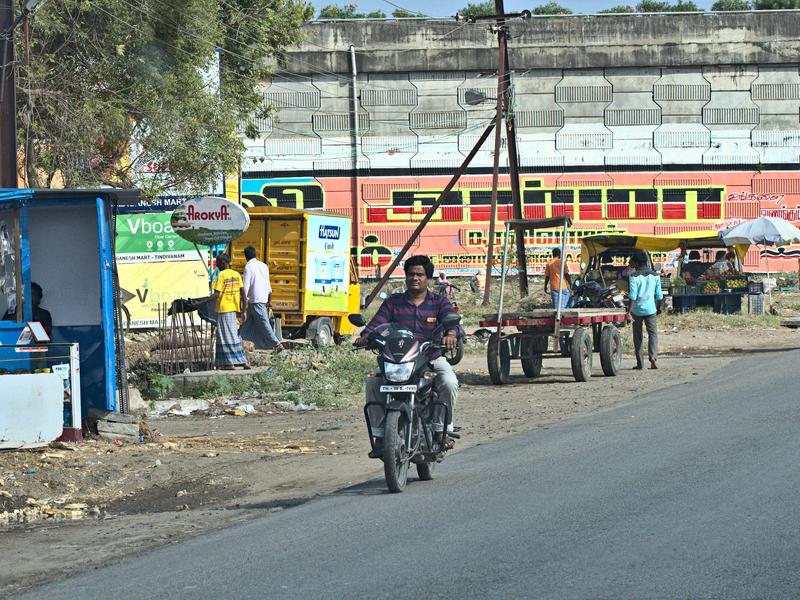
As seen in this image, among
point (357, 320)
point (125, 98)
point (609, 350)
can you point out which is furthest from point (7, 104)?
point (609, 350)

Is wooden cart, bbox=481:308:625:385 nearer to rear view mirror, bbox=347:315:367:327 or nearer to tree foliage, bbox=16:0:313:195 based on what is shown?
tree foliage, bbox=16:0:313:195

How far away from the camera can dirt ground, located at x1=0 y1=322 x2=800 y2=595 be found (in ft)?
27.7

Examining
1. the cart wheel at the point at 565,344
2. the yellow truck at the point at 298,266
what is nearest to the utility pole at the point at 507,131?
the yellow truck at the point at 298,266

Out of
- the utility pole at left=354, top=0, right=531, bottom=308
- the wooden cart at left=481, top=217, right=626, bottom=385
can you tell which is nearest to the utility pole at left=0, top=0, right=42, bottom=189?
the wooden cart at left=481, top=217, right=626, bottom=385

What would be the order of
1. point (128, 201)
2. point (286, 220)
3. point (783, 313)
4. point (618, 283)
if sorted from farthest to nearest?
point (783, 313) → point (618, 283) → point (286, 220) → point (128, 201)

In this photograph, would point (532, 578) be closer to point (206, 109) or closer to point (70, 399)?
point (70, 399)

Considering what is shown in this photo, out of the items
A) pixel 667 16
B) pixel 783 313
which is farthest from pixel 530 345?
pixel 667 16

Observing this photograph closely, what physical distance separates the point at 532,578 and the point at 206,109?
1818 cm

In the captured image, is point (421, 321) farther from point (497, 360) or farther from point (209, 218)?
point (209, 218)

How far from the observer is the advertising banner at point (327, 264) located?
25.2 metres

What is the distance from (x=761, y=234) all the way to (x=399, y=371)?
2647 centimetres

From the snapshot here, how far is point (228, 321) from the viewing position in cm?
1848

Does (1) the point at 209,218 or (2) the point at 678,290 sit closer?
(1) the point at 209,218

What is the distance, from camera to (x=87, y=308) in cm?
1334
